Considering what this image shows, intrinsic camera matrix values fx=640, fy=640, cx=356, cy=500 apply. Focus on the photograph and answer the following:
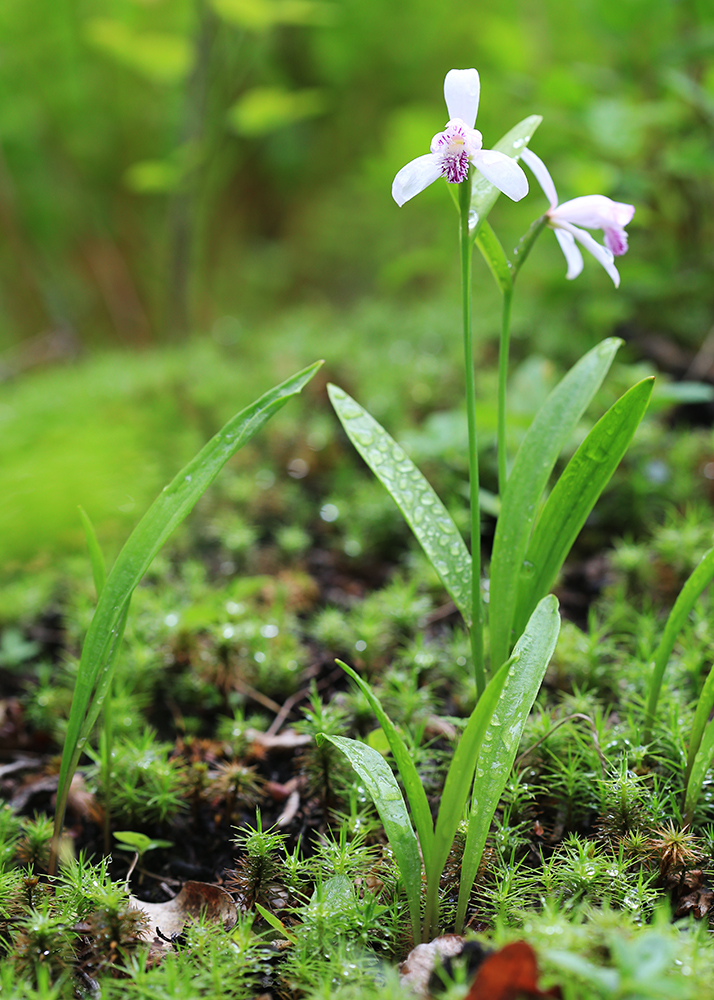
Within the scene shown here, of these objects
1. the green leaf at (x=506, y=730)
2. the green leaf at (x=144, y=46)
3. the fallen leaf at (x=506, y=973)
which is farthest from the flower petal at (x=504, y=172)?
the green leaf at (x=144, y=46)

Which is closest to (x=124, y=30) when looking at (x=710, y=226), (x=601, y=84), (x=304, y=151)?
(x=304, y=151)

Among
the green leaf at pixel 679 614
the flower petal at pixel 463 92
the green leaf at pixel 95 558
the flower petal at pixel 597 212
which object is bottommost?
the green leaf at pixel 679 614

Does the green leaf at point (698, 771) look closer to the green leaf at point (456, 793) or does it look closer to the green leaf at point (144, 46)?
the green leaf at point (456, 793)

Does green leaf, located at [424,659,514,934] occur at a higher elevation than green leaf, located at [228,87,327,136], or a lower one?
lower

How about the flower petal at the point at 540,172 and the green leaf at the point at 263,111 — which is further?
the green leaf at the point at 263,111

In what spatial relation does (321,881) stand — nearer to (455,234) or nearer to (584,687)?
(584,687)

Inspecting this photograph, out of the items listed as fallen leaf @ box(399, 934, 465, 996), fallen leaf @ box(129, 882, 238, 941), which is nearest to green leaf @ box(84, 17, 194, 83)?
fallen leaf @ box(129, 882, 238, 941)

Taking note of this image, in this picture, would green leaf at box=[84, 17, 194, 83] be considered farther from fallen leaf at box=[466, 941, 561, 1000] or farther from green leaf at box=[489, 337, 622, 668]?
fallen leaf at box=[466, 941, 561, 1000]
